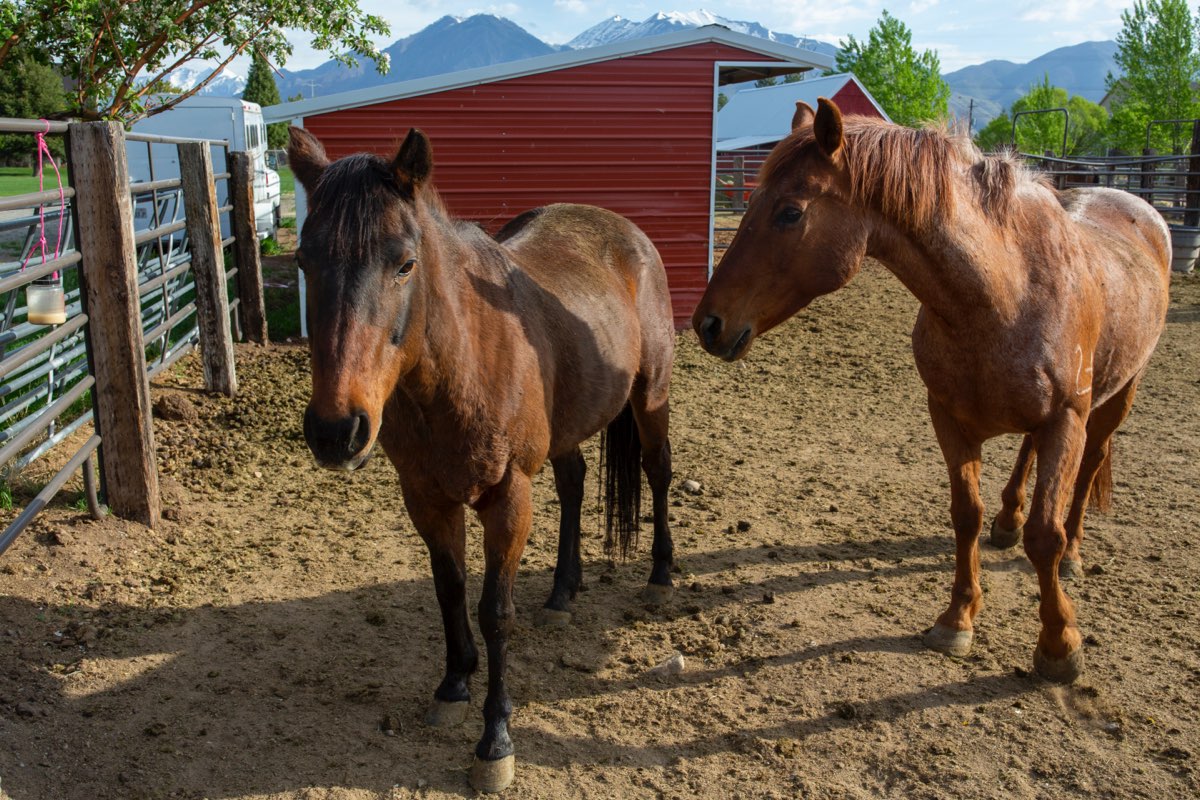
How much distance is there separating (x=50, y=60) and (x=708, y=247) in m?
6.66

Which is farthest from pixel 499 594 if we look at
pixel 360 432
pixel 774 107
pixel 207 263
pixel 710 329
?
pixel 774 107

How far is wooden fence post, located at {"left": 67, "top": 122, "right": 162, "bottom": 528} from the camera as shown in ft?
13.8

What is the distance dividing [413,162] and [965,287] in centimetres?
202

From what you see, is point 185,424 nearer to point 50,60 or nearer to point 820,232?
point 50,60

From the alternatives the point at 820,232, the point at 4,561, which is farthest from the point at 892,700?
the point at 4,561

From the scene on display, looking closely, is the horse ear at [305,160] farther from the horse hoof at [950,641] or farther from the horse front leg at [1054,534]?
the horse hoof at [950,641]

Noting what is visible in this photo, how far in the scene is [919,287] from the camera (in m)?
3.21

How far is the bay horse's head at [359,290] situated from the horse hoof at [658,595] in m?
2.07

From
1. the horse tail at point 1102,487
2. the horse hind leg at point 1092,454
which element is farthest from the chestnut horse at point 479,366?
the horse tail at point 1102,487

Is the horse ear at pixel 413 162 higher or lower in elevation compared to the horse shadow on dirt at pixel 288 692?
higher

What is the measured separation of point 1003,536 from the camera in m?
4.61

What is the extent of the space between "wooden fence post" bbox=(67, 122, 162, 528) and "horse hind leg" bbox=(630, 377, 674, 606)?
2541 millimetres

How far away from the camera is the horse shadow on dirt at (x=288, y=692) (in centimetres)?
284

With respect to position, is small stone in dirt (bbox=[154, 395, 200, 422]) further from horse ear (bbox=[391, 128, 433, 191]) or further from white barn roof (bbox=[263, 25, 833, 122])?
horse ear (bbox=[391, 128, 433, 191])
